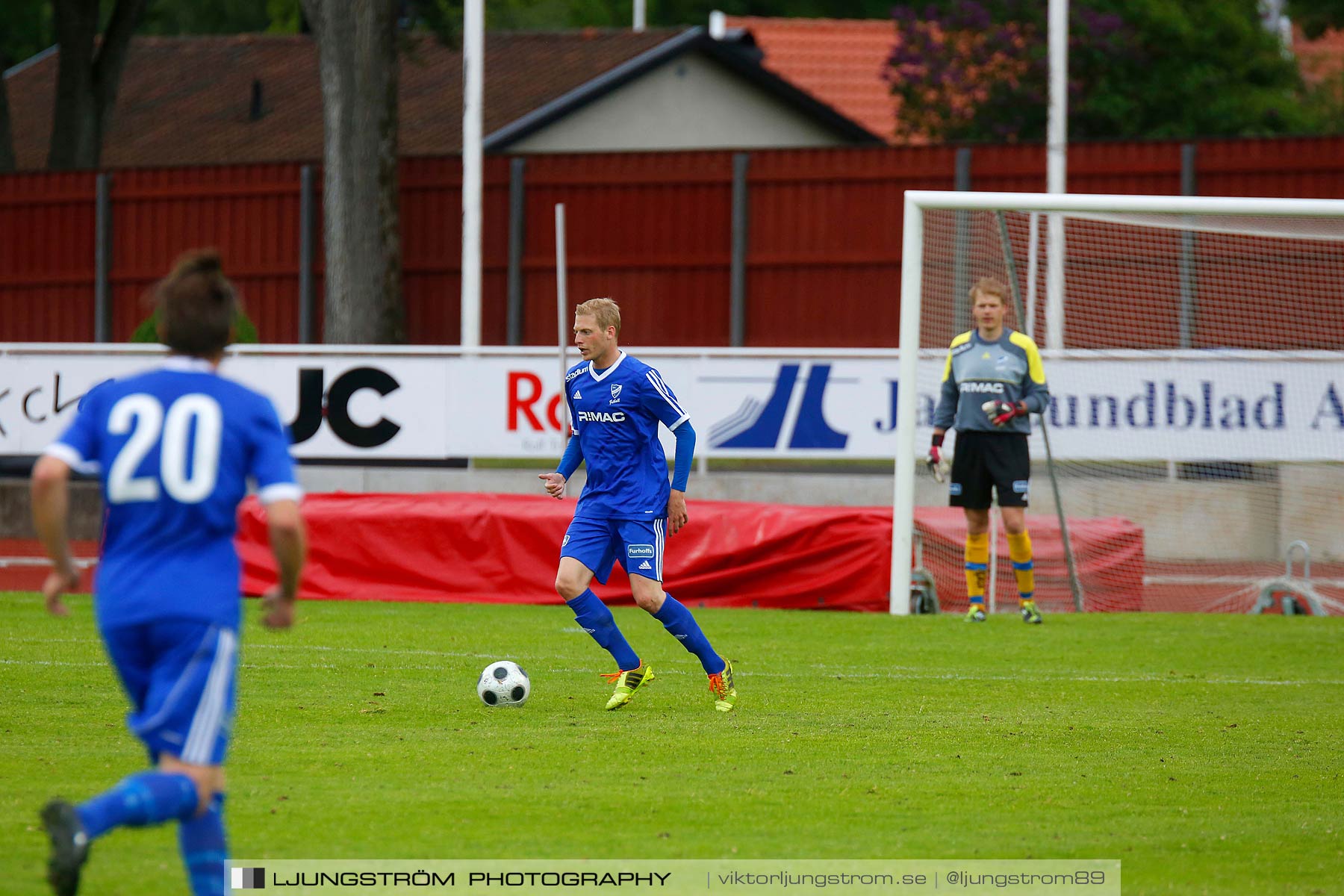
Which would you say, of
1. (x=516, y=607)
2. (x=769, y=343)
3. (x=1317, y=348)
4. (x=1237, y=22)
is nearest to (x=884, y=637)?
(x=516, y=607)

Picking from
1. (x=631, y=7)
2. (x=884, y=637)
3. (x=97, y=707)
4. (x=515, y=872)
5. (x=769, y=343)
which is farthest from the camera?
(x=631, y=7)

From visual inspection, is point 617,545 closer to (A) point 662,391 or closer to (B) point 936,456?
(A) point 662,391

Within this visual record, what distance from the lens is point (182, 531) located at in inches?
169

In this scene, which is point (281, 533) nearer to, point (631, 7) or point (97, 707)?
point (97, 707)

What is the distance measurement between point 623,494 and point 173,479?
14.0 feet

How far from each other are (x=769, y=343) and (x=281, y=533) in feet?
65.1

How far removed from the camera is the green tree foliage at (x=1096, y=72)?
32.5 metres

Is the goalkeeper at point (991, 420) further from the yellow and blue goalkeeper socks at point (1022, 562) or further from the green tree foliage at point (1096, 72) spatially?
the green tree foliage at point (1096, 72)

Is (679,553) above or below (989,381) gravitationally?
below

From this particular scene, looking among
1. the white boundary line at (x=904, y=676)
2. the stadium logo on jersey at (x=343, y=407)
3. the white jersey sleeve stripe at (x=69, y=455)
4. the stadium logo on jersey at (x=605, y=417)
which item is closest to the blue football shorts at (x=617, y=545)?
the stadium logo on jersey at (x=605, y=417)

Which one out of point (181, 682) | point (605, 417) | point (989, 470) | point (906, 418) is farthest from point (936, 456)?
point (181, 682)

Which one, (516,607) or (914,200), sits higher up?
(914,200)

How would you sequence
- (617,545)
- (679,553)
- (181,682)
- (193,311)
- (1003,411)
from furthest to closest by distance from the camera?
(679,553), (1003,411), (617,545), (193,311), (181,682)

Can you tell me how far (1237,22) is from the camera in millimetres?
33094
